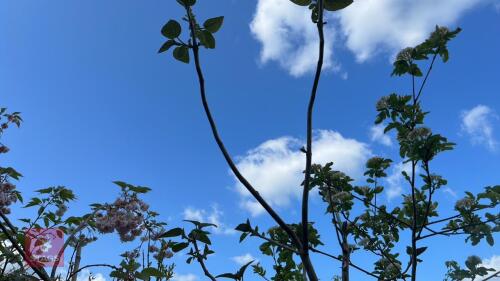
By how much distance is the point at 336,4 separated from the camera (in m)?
1.27

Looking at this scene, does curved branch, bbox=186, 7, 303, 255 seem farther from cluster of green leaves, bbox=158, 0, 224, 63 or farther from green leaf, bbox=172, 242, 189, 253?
green leaf, bbox=172, 242, 189, 253

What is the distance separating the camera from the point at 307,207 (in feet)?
3.90

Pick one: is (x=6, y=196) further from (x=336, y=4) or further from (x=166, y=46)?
(x=336, y=4)

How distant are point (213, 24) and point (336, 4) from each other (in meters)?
A: 0.43

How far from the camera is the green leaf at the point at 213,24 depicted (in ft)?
4.47

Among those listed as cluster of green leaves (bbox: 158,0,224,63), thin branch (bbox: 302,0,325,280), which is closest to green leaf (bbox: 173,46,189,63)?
cluster of green leaves (bbox: 158,0,224,63)

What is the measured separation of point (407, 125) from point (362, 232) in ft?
4.29

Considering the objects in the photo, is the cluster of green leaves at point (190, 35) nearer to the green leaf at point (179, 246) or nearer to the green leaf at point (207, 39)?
the green leaf at point (207, 39)

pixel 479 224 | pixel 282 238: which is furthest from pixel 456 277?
pixel 282 238

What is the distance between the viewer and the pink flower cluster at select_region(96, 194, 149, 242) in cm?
309

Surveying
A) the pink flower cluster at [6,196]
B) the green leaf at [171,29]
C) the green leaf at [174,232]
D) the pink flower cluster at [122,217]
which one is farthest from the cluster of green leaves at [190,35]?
the pink flower cluster at [6,196]

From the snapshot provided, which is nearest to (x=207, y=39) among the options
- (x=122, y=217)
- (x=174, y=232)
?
(x=174, y=232)

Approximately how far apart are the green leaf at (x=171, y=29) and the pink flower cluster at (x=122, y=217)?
205 centimetres

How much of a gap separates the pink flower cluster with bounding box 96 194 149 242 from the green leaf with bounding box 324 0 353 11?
234cm
